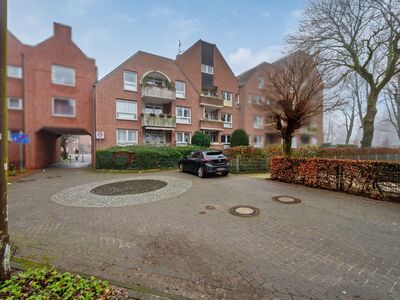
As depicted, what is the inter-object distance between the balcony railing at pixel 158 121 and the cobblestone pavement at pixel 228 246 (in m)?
15.3

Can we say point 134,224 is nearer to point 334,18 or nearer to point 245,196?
point 245,196

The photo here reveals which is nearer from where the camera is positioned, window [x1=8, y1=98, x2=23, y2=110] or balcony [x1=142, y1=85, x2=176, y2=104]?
window [x1=8, y1=98, x2=23, y2=110]

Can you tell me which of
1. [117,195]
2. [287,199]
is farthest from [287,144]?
[117,195]

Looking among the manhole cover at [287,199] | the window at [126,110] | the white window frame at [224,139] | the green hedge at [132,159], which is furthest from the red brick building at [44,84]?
the white window frame at [224,139]

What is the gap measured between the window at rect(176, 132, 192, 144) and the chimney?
13.6 metres

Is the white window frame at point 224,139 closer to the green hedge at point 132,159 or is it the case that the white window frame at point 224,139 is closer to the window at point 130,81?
the window at point 130,81

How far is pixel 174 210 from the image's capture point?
6.28 metres

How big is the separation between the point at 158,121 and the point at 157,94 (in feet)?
9.96

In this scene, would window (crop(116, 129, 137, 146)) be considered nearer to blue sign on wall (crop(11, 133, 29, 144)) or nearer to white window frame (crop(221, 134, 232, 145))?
blue sign on wall (crop(11, 133, 29, 144))

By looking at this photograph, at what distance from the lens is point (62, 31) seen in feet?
54.4

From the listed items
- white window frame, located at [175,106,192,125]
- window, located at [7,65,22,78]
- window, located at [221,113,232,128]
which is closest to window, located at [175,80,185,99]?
white window frame, located at [175,106,192,125]

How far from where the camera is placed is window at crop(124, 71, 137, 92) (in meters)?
21.5

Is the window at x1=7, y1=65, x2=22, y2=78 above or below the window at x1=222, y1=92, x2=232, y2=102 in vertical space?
below

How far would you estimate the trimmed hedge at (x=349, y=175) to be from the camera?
22.7 ft
